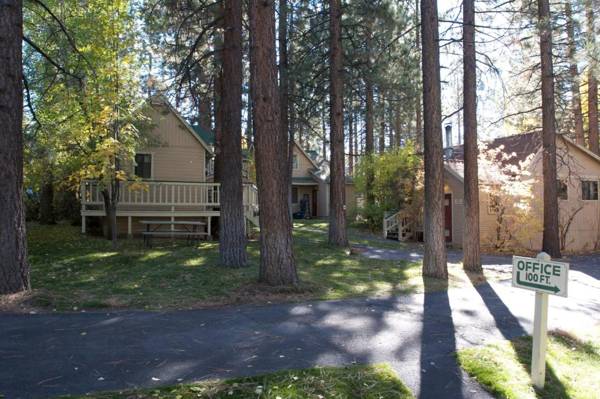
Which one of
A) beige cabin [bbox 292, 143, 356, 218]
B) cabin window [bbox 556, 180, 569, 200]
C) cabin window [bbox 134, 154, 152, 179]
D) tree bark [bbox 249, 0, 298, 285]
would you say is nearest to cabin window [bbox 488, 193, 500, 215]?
cabin window [bbox 556, 180, 569, 200]

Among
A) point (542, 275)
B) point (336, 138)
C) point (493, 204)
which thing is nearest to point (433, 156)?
point (336, 138)

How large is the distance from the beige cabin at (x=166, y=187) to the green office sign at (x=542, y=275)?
39.0 feet

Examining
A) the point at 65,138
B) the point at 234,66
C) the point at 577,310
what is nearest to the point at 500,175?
the point at 577,310

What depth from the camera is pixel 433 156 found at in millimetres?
10438

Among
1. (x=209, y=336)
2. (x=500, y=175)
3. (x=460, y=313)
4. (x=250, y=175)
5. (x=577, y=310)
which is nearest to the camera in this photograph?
(x=209, y=336)

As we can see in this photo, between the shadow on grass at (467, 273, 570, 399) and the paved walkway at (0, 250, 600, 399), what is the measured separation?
5 centimetres

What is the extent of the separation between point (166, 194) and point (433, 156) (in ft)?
32.9

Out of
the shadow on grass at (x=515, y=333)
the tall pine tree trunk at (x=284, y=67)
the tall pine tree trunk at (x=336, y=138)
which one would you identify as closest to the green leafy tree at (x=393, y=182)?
the tall pine tree trunk at (x=284, y=67)

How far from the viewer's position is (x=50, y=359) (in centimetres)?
457

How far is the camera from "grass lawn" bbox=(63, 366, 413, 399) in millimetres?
3771

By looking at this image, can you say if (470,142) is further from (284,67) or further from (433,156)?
(284,67)

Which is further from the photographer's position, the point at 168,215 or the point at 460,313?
the point at 168,215

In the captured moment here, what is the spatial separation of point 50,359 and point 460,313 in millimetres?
5630

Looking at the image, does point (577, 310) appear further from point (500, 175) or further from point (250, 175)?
point (250, 175)
